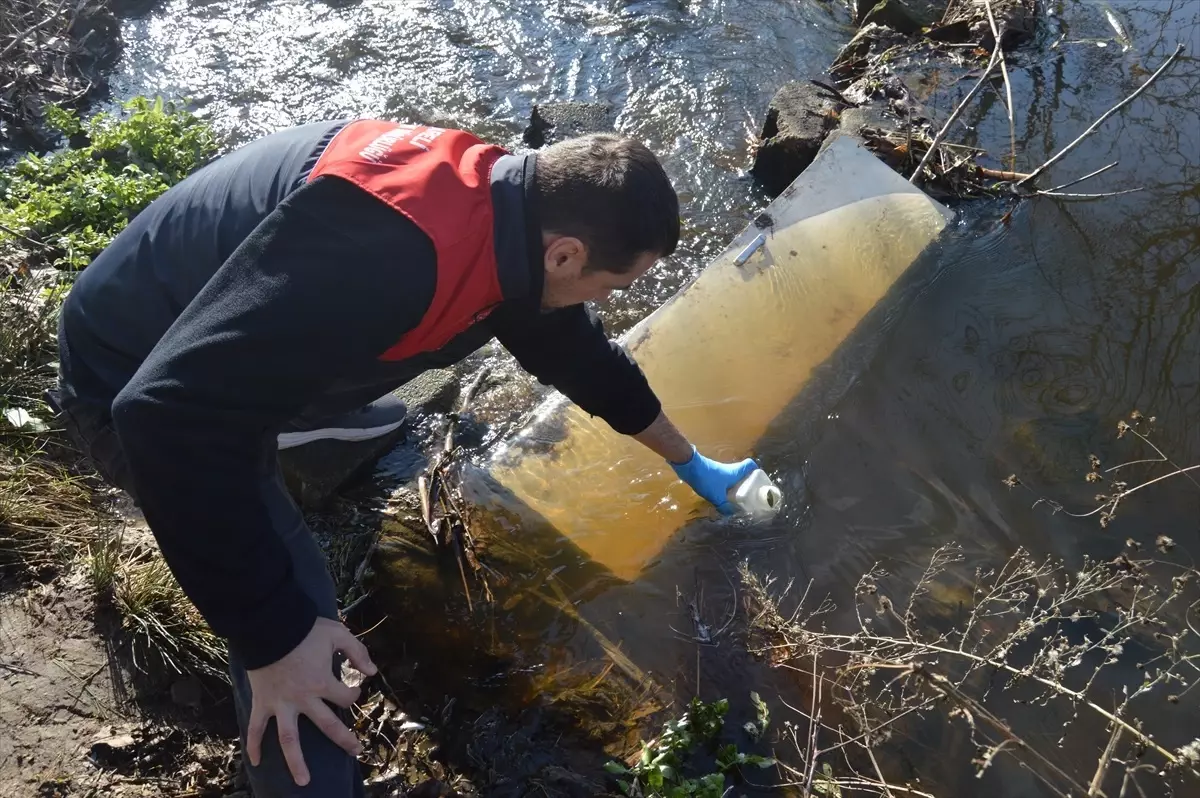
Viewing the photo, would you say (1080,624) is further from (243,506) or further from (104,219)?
(104,219)

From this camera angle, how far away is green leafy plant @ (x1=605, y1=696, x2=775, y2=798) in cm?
243

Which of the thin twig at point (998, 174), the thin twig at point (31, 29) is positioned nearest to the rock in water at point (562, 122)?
the thin twig at point (998, 174)

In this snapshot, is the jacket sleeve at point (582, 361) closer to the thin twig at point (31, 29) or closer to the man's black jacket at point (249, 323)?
the man's black jacket at point (249, 323)

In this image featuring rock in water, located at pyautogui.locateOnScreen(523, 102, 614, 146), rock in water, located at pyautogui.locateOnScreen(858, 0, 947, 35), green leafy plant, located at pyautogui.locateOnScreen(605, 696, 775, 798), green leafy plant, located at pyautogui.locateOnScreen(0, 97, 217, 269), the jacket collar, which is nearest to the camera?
the jacket collar

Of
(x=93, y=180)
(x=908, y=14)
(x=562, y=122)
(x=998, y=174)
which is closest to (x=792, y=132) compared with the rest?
(x=998, y=174)

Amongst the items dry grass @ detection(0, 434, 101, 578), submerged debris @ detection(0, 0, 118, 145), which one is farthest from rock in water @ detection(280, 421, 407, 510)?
submerged debris @ detection(0, 0, 118, 145)

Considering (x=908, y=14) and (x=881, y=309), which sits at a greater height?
(x=908, y=14)

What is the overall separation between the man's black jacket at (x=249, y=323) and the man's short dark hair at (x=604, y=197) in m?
0.05

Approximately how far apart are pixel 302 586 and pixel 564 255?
3.54 feet

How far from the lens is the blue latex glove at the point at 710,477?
10.0 feet

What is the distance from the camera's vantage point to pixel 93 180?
4094mm

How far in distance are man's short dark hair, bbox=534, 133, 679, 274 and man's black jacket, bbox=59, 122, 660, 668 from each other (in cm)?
5

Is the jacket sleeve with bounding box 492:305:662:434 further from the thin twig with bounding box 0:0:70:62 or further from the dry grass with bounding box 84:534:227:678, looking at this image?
the thin twig with bounding box 0:0:70:62

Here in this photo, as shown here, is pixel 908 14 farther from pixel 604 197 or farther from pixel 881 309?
pixel 604 197
